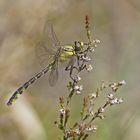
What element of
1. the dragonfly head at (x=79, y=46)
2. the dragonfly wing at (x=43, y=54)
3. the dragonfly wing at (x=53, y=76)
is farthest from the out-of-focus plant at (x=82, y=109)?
the dragonfly wing at (x=43, y=54)

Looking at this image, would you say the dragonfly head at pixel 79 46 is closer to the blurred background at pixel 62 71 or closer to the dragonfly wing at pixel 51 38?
the dragonfly wing at pixel 51 38

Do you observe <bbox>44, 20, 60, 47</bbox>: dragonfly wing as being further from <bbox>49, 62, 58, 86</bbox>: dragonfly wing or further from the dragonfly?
<bbox>49, 62, 58, 86</bbox>: dragonfly wing

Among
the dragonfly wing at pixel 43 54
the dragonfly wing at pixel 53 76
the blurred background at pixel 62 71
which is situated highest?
the blurred background at pixel 62 71

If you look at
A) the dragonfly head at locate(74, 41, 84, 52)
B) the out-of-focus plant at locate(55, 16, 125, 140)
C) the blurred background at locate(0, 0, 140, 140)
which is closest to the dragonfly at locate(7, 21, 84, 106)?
the dragonfly head at locate(74, 41, 84, 52)

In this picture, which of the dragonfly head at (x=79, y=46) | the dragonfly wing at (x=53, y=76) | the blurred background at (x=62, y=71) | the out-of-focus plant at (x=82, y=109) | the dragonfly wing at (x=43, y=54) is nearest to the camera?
the out-of-focus plant at (x=82, y=109)

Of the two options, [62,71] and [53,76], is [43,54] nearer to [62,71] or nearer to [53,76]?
[53,76]

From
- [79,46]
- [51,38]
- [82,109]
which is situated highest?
[51,38]

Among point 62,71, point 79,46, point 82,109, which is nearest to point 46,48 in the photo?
point 79,46

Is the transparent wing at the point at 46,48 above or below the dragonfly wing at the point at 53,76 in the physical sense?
above

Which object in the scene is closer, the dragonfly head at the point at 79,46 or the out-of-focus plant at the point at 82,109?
the out-of-focus plant at the point at 82,109

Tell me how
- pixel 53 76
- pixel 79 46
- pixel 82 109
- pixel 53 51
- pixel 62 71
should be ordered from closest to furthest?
pixel 82 109, pixel 79 46, pixel 53 76, pixel 53 51, pixel 62 71
